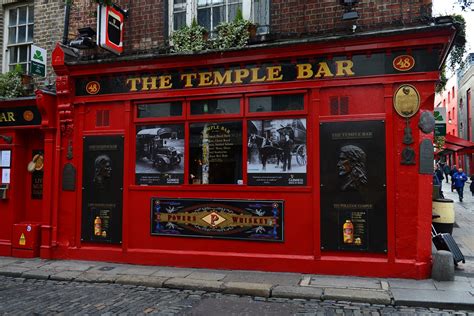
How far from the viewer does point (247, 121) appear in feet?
25.2

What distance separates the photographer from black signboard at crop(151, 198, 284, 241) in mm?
7426

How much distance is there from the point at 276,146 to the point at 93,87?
3973 mm

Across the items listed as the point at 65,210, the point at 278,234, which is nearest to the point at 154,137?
the point at 65,210

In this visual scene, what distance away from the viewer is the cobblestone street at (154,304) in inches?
215

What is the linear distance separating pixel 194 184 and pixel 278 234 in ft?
6.02

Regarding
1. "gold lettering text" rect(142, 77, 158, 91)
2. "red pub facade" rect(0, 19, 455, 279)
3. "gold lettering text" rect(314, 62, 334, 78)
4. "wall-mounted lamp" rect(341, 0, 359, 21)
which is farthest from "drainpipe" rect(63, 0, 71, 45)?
"wall-mounted lamp" rect(341, 0, 359, 21)

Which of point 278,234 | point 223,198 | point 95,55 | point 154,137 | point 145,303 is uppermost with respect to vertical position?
point 95,55

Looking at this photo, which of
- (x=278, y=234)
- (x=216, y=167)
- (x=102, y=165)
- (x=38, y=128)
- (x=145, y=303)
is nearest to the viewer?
(x=145, y=303)

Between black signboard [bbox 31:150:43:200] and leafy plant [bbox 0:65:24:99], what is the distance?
4.43 ft

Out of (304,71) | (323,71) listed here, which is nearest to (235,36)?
(304,71)

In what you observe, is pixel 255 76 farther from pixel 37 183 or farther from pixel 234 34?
pixel 37 183

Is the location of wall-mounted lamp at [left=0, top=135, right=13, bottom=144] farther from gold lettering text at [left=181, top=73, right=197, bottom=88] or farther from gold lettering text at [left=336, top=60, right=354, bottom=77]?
gold lettering text at [left=336, top=60, right=354, bottom=77]

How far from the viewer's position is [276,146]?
7.50 metres

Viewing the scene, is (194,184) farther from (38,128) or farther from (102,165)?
(38,128)
